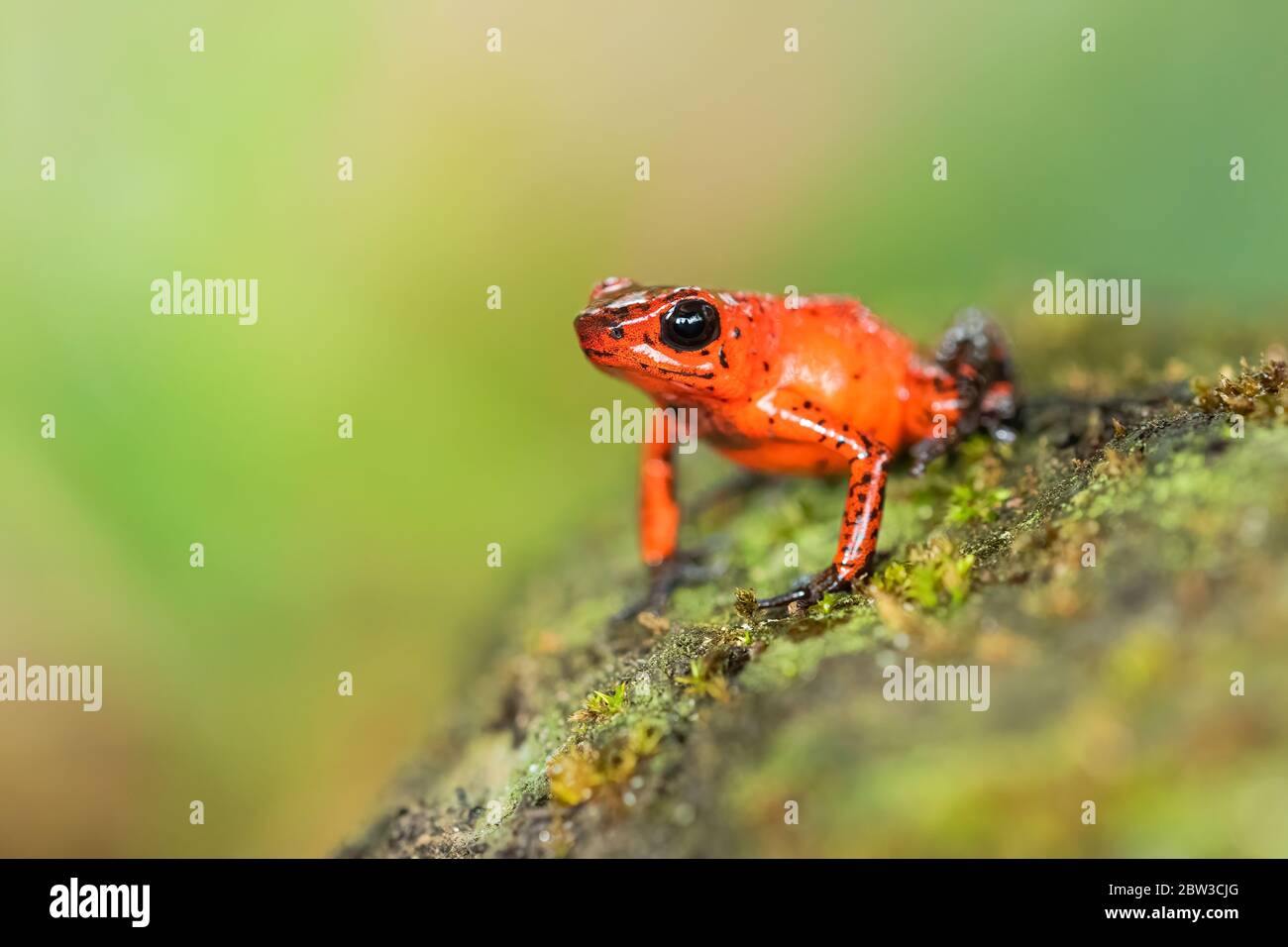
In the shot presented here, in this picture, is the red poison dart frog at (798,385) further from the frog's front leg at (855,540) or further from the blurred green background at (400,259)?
the blurred green background at (400,259)

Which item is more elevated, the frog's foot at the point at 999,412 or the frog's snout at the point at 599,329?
the frog's snout at the point at 599,329

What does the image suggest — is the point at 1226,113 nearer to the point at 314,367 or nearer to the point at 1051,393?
the point at 1051,393

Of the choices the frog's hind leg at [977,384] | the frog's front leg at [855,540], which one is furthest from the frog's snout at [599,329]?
the frog's hind leg at [977,384]

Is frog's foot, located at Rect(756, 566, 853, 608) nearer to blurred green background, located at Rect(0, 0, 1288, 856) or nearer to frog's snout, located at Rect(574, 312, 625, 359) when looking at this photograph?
frog's snout, located at Rect(574, 312, 625, 359)

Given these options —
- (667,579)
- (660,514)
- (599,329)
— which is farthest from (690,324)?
(667,579)

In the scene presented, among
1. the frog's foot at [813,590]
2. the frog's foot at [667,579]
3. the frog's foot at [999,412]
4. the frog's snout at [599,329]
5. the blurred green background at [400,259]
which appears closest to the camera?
the frog's foot at [813,590]

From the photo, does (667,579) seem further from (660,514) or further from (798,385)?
(798,385)

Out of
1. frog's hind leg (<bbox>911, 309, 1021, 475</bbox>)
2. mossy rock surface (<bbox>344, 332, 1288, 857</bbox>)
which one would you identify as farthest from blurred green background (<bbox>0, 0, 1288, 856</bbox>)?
mossy rock surface (<bbox>344, 332, 1288, 857</bbox>)

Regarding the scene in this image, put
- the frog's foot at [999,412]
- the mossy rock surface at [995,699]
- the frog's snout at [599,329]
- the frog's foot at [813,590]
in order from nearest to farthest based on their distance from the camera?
the mossy rock surface at [995,699], the frog's foot at [813,590], the frog's snout at [599,329], the frog's foot at [999,412]
